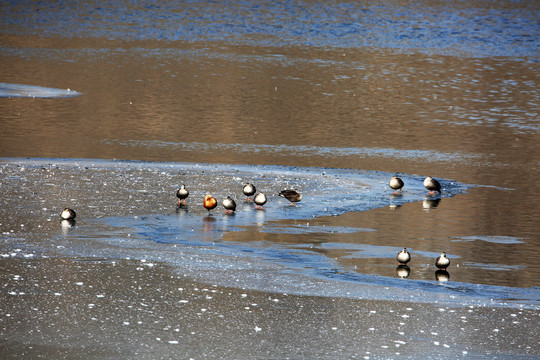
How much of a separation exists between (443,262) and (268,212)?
3.40 m

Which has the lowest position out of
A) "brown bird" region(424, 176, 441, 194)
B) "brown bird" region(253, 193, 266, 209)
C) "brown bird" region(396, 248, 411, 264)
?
"brown bird" region(424, 176, 441, 194)

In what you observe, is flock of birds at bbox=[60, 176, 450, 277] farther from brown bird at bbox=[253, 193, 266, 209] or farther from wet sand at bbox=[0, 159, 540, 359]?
wet sand at bbox=[0, 159, 540, 359]

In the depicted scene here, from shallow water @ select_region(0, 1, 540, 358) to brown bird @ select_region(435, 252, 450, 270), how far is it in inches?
6.9

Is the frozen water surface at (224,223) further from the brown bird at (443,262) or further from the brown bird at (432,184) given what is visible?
the brown bird at (443,262)

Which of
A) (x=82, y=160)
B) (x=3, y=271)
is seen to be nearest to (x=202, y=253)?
(x=3, y=271)

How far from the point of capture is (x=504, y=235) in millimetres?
11273

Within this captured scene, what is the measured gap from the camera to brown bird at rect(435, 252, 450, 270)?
9445mm

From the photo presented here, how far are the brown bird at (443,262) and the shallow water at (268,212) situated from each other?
0.57 ft

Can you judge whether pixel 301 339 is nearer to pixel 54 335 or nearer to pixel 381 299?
pixel 381 299

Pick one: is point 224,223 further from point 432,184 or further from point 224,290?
point 432,184

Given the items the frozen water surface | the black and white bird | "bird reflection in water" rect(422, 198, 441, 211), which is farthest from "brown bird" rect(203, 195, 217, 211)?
"bird reflection in water" rect(422, 198, 441, 211)

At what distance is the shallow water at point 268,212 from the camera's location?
7.59 meters

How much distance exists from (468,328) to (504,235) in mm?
3841

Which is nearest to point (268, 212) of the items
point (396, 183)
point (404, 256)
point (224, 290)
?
point (396, 183)
